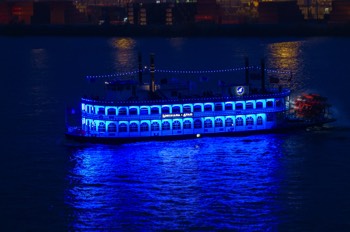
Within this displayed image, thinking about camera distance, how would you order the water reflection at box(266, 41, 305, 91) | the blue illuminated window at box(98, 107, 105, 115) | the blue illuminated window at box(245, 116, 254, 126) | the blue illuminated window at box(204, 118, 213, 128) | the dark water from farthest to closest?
the water reflection at box(266, 41, 305, 91)
the blue illuminated window at box(245, 116, 254, 126)
the blue illuminated window at box(204, 118, 213, 128)
the blue illuminated window at box(98, 107, 105, 115)
the dark water

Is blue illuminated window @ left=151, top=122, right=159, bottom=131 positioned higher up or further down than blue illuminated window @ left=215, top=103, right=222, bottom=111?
further down

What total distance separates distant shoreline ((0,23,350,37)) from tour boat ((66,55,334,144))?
229 feet

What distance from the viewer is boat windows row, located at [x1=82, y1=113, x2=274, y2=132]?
24703 mm

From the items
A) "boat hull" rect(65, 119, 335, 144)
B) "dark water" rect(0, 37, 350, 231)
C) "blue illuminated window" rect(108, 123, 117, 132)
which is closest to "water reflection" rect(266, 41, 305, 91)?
"boat hull" rect(65, 119, 335, 144)

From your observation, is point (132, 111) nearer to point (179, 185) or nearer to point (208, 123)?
point (208, 123)

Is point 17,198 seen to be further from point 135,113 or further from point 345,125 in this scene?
point 345,125

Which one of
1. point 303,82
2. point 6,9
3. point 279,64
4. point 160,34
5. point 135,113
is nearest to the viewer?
point 135,113

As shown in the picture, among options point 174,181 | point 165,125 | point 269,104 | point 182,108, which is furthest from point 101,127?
point 269,104

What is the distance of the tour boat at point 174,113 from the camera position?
971 inches

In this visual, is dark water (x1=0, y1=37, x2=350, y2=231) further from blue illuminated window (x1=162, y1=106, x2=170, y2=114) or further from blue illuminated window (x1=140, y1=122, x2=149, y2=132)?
blue illuminated window (x1=162, y1=106, x2=170, y2=114)

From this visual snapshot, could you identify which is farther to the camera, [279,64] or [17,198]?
[279,64]

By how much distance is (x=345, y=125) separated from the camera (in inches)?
1059

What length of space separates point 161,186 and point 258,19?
85911mm

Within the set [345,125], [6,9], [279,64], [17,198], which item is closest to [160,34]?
[6,9]
